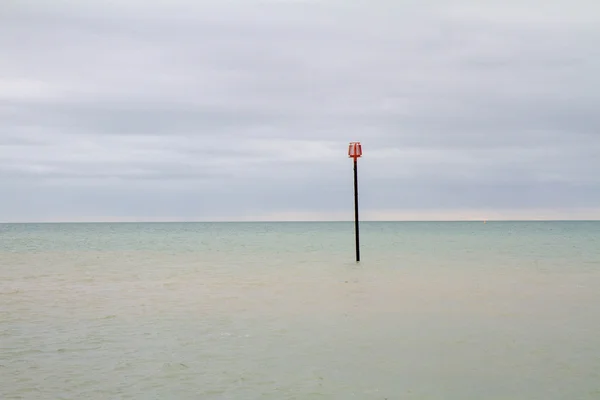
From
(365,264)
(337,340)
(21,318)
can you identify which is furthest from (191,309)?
(365,264)

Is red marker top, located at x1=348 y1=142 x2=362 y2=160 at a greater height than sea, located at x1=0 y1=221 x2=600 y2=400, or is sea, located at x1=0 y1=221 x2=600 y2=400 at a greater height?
red marker top, located at x1=348 y1=142 x2=362 y2=160

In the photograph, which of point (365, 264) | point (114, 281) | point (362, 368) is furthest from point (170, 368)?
point (365, 264)

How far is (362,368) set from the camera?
13023 mm

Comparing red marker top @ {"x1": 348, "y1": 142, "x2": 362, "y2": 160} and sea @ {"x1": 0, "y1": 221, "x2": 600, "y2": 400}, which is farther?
red marker top @ {"x1": 348, "y1": 142, "x2": 362, "y2": 160}

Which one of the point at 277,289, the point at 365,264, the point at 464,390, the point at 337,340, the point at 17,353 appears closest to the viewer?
the point at 464,390

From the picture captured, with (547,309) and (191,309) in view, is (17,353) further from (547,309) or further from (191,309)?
(547,309)

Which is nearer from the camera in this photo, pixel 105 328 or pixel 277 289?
pixel 105 328

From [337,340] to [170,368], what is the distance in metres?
4.39

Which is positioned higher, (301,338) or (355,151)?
(355,151)

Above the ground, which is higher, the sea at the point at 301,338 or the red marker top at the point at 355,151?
the red marker top at the point at 355,151

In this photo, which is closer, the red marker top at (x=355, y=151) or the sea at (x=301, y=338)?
the sea at (x=301, y=338)

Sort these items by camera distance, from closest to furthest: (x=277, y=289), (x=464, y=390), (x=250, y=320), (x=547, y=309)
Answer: (x=464, y=390)
(x=250, y=320)
(x=547, y=309)
(x=277, y=289)

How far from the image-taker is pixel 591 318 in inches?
748

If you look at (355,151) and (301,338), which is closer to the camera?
(301,338)
